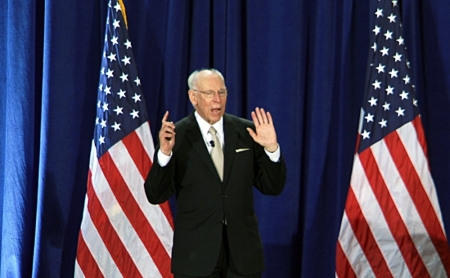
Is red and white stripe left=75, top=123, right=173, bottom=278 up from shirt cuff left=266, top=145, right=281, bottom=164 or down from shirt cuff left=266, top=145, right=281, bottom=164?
down

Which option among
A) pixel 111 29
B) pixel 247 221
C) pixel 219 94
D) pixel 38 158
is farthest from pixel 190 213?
pixel 38 158

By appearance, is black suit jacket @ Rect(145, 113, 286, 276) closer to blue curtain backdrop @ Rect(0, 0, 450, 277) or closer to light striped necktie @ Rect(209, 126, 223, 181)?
light striped necktie @ Rect(209, 126, 223, 181)

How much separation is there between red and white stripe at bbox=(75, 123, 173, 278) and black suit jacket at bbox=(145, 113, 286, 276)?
1.16m

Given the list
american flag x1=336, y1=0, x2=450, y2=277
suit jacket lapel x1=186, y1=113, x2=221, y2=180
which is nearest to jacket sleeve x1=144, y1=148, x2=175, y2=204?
suit jacket lapel x1=186, y1=113, x2=221, y2=180

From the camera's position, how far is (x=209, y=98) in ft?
9.96

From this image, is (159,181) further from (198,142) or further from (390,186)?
(390,186)

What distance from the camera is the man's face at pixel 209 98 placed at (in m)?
3.03

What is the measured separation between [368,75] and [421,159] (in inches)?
24.0

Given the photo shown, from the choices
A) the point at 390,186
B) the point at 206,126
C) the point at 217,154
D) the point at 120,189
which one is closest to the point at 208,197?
the point at 217,154

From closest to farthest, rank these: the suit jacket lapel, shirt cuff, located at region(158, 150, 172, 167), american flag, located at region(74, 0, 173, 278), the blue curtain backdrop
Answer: shirt cuff, located at region(158, 150, 172, 167)
the suit jacket lapel
american flag, located at region(74, 0, 173, 278)
the blue curtain backdrop

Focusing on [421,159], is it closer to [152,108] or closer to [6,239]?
[152,108]

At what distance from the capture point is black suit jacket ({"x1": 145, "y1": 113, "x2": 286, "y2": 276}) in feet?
9.73

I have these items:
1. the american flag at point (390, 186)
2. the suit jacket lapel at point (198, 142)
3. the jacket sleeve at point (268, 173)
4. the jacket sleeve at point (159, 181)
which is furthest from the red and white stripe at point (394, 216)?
the jacket sleeve at point (159, 181)

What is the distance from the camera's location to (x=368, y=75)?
426cm
